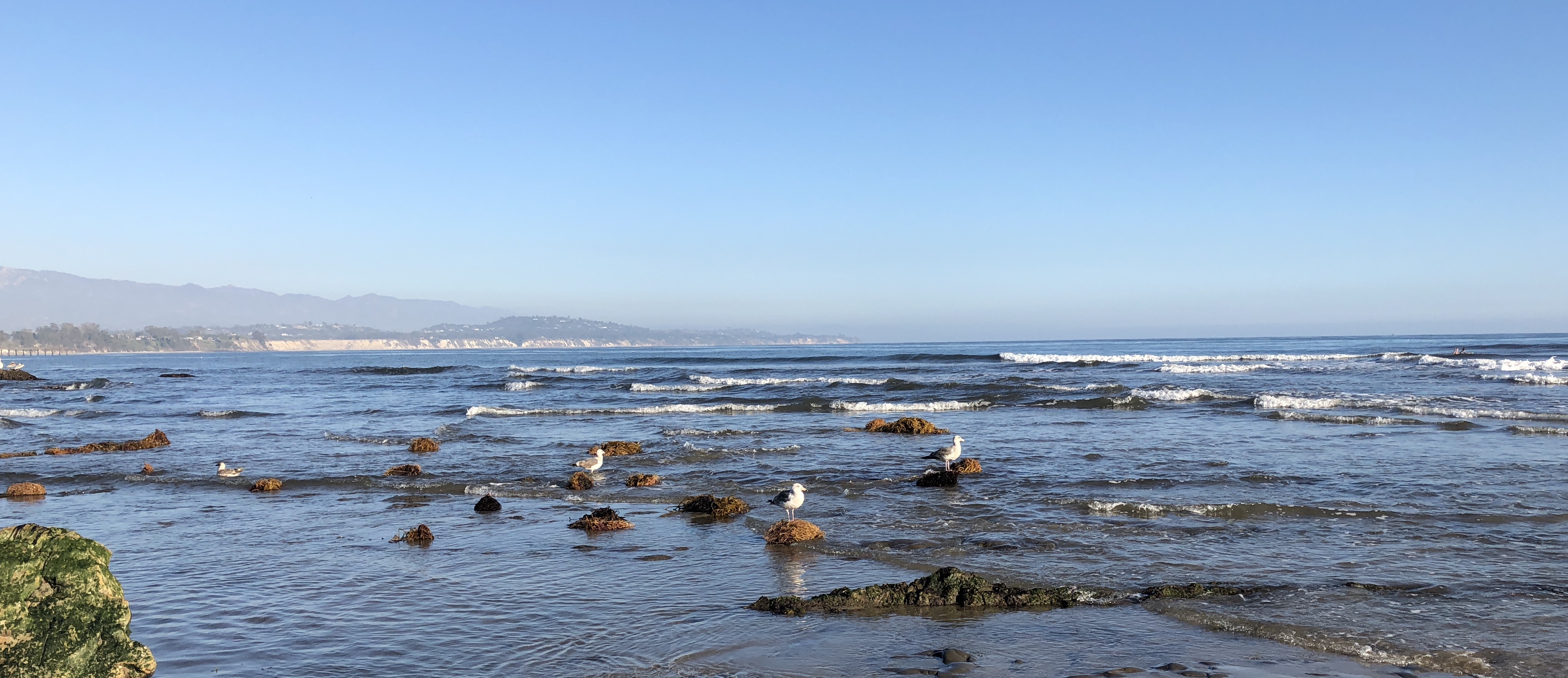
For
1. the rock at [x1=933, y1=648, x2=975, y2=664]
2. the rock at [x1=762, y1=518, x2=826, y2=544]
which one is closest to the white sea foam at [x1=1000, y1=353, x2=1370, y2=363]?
the rock at [x1=762, y1=518, x2=826, y2=544]

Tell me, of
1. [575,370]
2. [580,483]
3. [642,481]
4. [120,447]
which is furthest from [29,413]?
[575,370]

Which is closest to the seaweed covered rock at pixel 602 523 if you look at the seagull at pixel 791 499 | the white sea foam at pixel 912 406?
the seagull at pixel 791 499

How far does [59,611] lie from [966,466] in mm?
10769

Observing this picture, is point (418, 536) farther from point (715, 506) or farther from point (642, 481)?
point (642, 481)

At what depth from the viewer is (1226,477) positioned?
12.1 metres

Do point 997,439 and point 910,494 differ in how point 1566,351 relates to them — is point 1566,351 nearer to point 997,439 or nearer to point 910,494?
point 997,439

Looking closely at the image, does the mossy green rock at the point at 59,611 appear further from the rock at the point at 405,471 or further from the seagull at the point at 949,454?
the seagull at the point at 949,454

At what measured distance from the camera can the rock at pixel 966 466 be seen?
42.9 ft

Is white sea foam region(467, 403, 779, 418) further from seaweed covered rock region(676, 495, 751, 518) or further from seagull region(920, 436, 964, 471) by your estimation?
seaweed covered rock region(676, 495, 751, 518)

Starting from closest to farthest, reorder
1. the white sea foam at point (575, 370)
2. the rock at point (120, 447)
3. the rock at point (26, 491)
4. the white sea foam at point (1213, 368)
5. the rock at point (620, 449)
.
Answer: the rock at point (26, 491)
the rock at point (620, 449)
the rock at point (120, 447)
the white sea foam at point (1213, 368)
the white sea foam at point (575, 370)

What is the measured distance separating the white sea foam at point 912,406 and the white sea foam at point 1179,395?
4630 millimetres

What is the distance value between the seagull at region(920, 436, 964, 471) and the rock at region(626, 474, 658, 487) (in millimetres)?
4000

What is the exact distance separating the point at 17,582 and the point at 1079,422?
62.7ft

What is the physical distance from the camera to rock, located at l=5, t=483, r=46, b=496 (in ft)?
37.9
